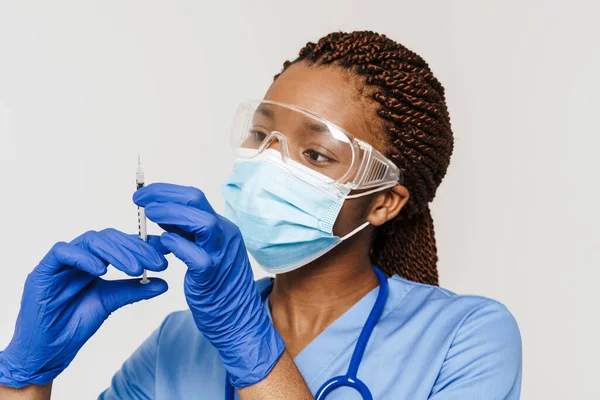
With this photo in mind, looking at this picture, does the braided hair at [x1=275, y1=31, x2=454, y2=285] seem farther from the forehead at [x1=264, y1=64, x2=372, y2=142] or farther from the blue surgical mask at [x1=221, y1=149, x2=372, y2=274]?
the blue surgical mask at [x1=221, y1=149, x2=372, y2=274]

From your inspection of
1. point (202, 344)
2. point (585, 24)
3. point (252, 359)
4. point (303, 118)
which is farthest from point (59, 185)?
point (585, 24)

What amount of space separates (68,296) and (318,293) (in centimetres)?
53

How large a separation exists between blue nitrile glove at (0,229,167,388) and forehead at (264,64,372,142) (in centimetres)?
43

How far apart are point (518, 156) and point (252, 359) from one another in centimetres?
136

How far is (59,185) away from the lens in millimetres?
2324

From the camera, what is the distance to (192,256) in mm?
1306

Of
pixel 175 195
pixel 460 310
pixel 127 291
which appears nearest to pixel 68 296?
pixel 127 291

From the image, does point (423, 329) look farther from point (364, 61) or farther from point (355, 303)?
point (364, 61)

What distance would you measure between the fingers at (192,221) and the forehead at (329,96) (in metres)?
0.39

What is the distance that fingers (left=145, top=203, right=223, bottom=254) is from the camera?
4.30 feet

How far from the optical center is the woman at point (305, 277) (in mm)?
1390

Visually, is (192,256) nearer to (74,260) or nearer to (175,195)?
(175,195)

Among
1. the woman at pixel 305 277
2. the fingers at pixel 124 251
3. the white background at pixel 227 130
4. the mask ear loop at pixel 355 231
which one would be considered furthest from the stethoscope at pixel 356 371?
the white background at pixel 227 130

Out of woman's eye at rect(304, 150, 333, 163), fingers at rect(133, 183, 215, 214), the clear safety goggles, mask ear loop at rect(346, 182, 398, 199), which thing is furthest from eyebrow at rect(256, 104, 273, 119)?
fingers at rect(133, 183, 215, 214)
